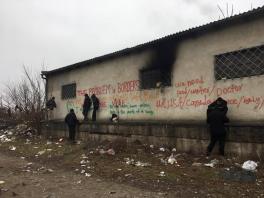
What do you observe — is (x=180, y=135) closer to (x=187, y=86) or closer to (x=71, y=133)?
(x=187, y=86)

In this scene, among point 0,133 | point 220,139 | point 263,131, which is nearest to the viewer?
point 263,131

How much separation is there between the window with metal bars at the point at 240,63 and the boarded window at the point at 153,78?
7.10ft

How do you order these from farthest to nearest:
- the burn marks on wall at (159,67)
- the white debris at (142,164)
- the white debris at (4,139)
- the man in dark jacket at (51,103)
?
1. the man in dark jacket at (51,103)
2. the white debris at (4,139)
3. the burn marks on wall at (159,67)
4. the white debris at (142,164)

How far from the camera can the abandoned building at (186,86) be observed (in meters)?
10.1

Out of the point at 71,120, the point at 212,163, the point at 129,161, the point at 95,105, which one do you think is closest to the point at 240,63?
the point at 212,163

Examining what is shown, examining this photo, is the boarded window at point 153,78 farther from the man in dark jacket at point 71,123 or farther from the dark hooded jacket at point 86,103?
the man in dark jacket at point 71,123

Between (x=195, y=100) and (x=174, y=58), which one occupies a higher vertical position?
(x=174, y=58)

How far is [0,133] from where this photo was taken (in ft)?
70.7

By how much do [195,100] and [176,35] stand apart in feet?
7.26

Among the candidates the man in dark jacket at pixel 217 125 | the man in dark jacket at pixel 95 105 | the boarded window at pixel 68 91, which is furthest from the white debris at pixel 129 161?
the boarded window at pixel 68 91

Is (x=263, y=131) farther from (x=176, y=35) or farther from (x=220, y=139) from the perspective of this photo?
(x=176, y=35)

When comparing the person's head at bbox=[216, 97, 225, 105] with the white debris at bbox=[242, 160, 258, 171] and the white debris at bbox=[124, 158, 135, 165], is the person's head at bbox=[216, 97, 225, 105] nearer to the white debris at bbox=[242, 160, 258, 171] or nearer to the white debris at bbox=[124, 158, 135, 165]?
the white debris at bbox=[242, 160, 258, 171]

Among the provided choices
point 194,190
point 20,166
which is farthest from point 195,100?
point 20,166

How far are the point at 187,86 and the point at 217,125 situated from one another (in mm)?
2196
